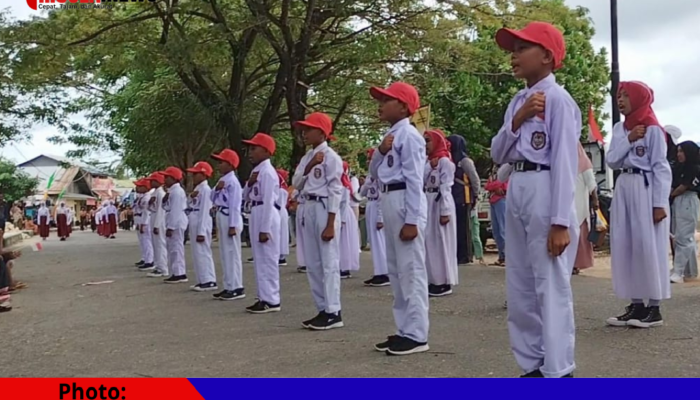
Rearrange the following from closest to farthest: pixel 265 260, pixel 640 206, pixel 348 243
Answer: pixel 640 206
pixel 265 260
pixel 348 243

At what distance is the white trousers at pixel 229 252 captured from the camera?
9.59 meters

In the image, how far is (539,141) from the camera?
4293mm

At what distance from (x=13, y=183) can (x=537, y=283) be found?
177 feet

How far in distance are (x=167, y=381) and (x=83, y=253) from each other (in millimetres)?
17512

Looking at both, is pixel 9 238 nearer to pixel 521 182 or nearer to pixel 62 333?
pixel 62 333

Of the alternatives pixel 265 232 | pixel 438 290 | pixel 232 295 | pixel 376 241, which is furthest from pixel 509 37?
pixel 376 241

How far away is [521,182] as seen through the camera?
434 cm

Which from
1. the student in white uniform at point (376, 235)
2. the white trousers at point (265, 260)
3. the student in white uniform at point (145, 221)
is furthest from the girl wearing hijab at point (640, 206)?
the student in white uniform at point (145, 221)

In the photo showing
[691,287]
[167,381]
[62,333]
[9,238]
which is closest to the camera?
[167,381]

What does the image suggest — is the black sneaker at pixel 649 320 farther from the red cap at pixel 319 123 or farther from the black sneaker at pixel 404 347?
the red cap at pixel 319 123

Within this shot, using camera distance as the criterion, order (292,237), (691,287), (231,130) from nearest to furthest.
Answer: (691,287) < (231,130) < (292,237)

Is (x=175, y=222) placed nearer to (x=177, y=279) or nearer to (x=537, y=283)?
(x=177, y=279)

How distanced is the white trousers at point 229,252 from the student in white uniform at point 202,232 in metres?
1.04

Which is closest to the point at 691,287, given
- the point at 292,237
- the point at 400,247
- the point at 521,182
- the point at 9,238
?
the point at 400,247
